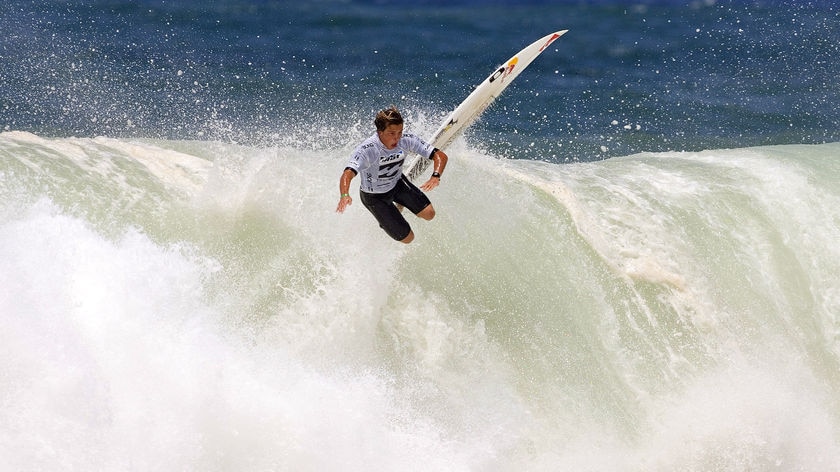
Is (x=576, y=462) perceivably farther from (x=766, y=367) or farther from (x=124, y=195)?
(x=124, y=195)

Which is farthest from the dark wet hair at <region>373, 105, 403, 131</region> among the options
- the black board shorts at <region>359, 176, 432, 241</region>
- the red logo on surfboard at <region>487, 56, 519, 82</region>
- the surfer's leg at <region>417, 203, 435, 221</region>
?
the red logo on surfboard at <region>487, 56, 519, 82</region>

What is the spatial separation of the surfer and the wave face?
0.56 m

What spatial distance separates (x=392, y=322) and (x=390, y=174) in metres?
1.31

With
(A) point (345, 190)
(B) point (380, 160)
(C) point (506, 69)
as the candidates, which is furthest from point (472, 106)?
(A) point (345, 190)

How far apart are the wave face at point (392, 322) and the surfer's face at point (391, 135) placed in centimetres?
130

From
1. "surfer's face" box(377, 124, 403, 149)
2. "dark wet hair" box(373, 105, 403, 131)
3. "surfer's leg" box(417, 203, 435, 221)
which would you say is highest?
"dark wet hair" box(373, 105, 403, 131)

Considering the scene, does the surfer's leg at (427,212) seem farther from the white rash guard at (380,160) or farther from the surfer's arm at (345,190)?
the surfer's arm at (345,190)

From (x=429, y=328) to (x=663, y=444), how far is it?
92.1 inches

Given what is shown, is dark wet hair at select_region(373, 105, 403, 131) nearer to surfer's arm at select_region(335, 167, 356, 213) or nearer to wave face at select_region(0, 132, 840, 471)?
surfer's arm at select_region(335, 167, 356, 213)

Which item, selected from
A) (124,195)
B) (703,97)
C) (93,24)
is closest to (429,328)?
(124,195)

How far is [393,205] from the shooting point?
8141 mm

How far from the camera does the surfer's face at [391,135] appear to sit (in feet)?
24.4

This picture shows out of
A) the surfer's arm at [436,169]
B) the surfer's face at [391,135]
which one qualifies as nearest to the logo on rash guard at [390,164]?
the surfer's face at [391,135]

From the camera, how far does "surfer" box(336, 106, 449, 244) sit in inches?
293
